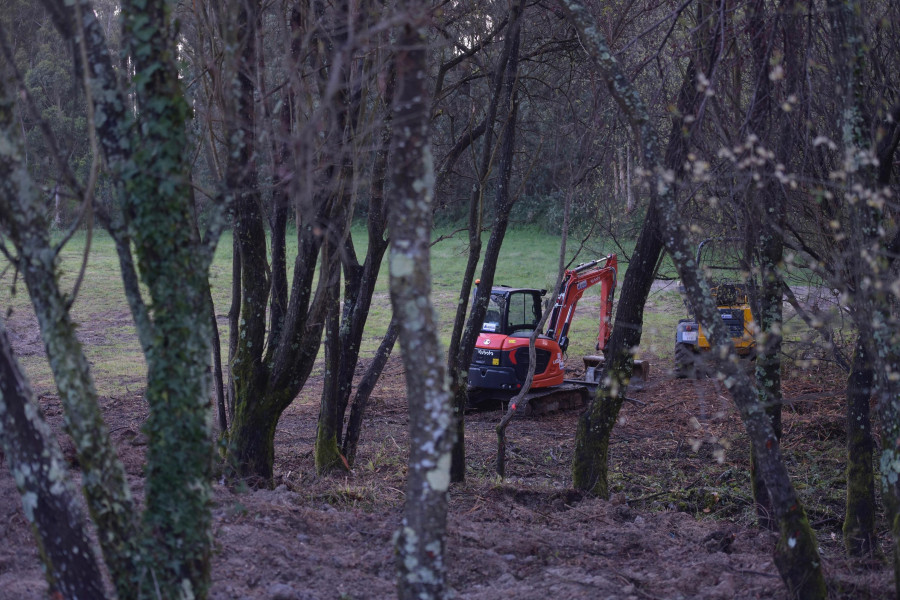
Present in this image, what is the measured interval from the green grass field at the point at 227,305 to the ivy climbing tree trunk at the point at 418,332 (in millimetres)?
5064

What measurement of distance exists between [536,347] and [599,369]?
1793mm

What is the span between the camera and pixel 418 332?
10.5ft

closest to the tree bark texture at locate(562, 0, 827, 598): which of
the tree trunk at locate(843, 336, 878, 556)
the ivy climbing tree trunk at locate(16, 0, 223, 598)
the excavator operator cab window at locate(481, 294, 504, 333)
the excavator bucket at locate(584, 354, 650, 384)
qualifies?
the tree trunk at locate(843, 336, 878, 556)

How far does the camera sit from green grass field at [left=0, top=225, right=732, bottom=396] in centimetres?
1394

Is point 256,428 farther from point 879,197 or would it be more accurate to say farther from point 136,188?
point 879,197

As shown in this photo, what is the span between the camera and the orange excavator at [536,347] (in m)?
12.5

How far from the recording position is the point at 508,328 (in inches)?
516

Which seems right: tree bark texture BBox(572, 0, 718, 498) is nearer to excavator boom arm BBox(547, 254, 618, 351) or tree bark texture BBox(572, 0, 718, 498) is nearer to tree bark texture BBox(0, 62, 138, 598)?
tree bark texture BBox(0, 62, 138, 598)

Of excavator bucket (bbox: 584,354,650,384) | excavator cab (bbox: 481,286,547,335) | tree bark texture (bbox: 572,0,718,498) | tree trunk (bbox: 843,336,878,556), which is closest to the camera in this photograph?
tree trunk (bbox: 843,336,878,556)

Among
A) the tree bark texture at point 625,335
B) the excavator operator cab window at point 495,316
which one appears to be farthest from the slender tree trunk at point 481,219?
the excavator operator cab window at point 495,316

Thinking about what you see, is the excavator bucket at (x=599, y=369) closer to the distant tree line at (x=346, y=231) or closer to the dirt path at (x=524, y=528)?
the dirt path at (x=524, y=528)

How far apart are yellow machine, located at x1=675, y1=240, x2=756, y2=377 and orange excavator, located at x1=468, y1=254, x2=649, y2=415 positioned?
1.65 m

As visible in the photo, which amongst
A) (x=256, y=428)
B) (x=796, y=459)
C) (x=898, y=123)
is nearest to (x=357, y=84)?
(x=256, y=428)

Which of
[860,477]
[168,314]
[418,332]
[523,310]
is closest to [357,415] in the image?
[860,477]
